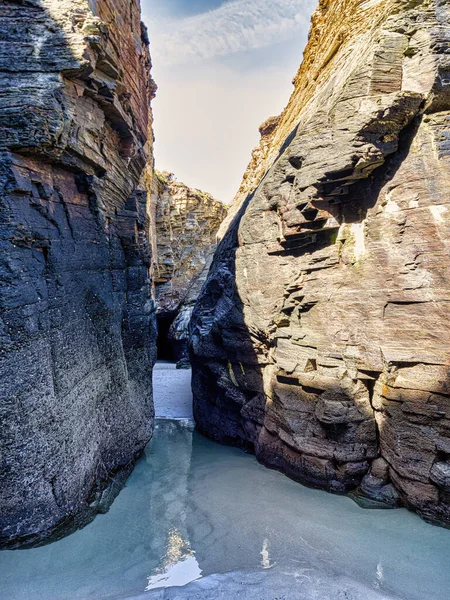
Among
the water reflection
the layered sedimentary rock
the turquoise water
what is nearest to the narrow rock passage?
the turquoise water

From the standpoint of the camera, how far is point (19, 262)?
4.80 metres

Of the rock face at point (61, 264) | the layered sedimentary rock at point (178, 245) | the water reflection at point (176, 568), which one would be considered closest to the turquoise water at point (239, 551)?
the water reflection at point (176, 568)

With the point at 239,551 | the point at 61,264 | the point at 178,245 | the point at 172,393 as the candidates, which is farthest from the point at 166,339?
the point at 239,551

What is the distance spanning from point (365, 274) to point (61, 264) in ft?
17.1

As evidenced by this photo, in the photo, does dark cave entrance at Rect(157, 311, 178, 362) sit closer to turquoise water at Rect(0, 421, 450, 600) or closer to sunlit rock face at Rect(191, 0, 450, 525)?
sunlit rock face at Rect(191, 0, 450, 525)

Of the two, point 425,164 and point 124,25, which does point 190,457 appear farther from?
point 124,25

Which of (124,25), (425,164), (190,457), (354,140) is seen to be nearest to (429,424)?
(425,164)

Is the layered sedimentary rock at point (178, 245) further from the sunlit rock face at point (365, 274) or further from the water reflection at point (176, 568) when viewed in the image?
the water reflection at point (176, 568)

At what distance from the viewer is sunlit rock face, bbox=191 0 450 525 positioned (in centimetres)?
577

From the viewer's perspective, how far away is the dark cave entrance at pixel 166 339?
2320cm

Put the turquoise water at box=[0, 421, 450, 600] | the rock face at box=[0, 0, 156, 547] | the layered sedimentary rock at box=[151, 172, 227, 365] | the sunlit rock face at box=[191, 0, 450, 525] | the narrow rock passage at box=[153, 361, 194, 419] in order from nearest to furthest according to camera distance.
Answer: the turquoise water at box=[0, 421, 450, 600]
the rock face at box=[0, 0, 156, 547]
the sunlit rock face at box=[191, 0, 450, 525]
the narrow rock passage at box=[153, 361, 194, 419]
the layered sedimentary rock at box=[151, 172, 227, 365]

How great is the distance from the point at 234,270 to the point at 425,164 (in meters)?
4.81

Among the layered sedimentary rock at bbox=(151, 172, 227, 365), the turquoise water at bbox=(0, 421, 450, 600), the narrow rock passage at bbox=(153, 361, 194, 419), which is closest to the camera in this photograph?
the turquoise water at bbox=(0, 421, 450, 600)

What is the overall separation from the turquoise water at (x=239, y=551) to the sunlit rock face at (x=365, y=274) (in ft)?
2.11
